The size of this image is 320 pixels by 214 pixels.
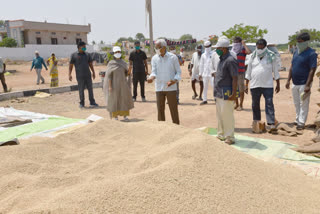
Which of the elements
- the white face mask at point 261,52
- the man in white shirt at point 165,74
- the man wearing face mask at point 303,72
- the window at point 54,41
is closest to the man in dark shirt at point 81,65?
the man in white shirt at point 165,74

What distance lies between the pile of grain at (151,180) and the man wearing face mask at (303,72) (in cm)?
224

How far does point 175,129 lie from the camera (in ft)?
13.0

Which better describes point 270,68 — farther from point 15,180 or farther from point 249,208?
point 15,180

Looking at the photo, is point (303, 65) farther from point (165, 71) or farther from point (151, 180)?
point (151, 180)

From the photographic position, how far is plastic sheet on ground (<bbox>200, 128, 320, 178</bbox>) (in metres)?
3.39

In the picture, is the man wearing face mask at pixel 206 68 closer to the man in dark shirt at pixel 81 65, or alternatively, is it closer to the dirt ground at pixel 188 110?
the dirt ground at pixel 188 110

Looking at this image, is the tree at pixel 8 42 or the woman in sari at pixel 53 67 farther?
the tree at pixel 8 42

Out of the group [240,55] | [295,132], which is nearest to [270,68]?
[295,132]

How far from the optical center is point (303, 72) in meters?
5.03

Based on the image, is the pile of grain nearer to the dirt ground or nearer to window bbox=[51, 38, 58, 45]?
the dirt ground

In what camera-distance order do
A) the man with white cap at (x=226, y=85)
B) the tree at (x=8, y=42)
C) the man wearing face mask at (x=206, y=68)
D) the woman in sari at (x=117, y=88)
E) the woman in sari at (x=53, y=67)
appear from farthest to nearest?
1. the tree at (x=8, y=42)
2. the woman in sari at (x=53, y=67)
3. the man wearing face mask at (x=206, y=68)
4. the woman in sari at (x=117, y=88)
5. the man with white cap at (x=226, y=85)

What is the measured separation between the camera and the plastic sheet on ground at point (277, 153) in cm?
339

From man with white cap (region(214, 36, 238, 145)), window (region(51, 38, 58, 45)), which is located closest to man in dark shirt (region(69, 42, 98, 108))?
man with white cap (region(214, 36, 238, 145))

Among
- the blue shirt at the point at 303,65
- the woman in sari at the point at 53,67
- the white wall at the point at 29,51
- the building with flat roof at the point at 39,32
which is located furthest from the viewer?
the building with flat roof at the point at 39,32
